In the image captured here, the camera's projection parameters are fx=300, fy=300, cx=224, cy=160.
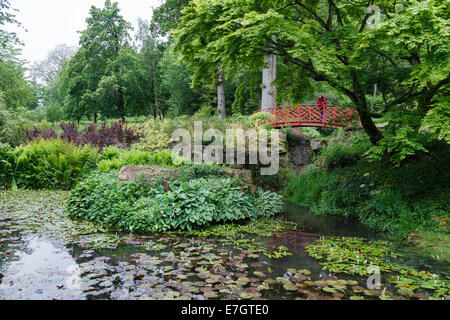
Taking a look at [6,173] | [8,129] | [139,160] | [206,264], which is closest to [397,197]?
[206,264]

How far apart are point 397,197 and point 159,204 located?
16.2ft

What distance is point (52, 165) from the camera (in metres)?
9.88

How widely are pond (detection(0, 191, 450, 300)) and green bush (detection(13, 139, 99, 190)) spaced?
11.6 feet

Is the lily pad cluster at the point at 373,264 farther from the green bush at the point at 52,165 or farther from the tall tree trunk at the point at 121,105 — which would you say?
the tall tree trunk at the point at 121,105

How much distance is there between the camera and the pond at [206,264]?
3125mm

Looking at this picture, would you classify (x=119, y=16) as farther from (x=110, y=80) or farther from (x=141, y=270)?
(x=141, y=270)

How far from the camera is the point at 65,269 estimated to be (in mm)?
3660

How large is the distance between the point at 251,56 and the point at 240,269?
5.13 m

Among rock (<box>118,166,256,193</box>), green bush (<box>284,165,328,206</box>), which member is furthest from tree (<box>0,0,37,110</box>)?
green bush (<box>284,165,328,206</box>)

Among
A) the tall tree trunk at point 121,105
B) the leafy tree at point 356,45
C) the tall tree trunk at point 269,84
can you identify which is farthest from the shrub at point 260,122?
the tall tree trunk at point 121,105

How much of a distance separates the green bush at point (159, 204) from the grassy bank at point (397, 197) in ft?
8.17

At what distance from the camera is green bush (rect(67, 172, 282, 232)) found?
5.65 metres
